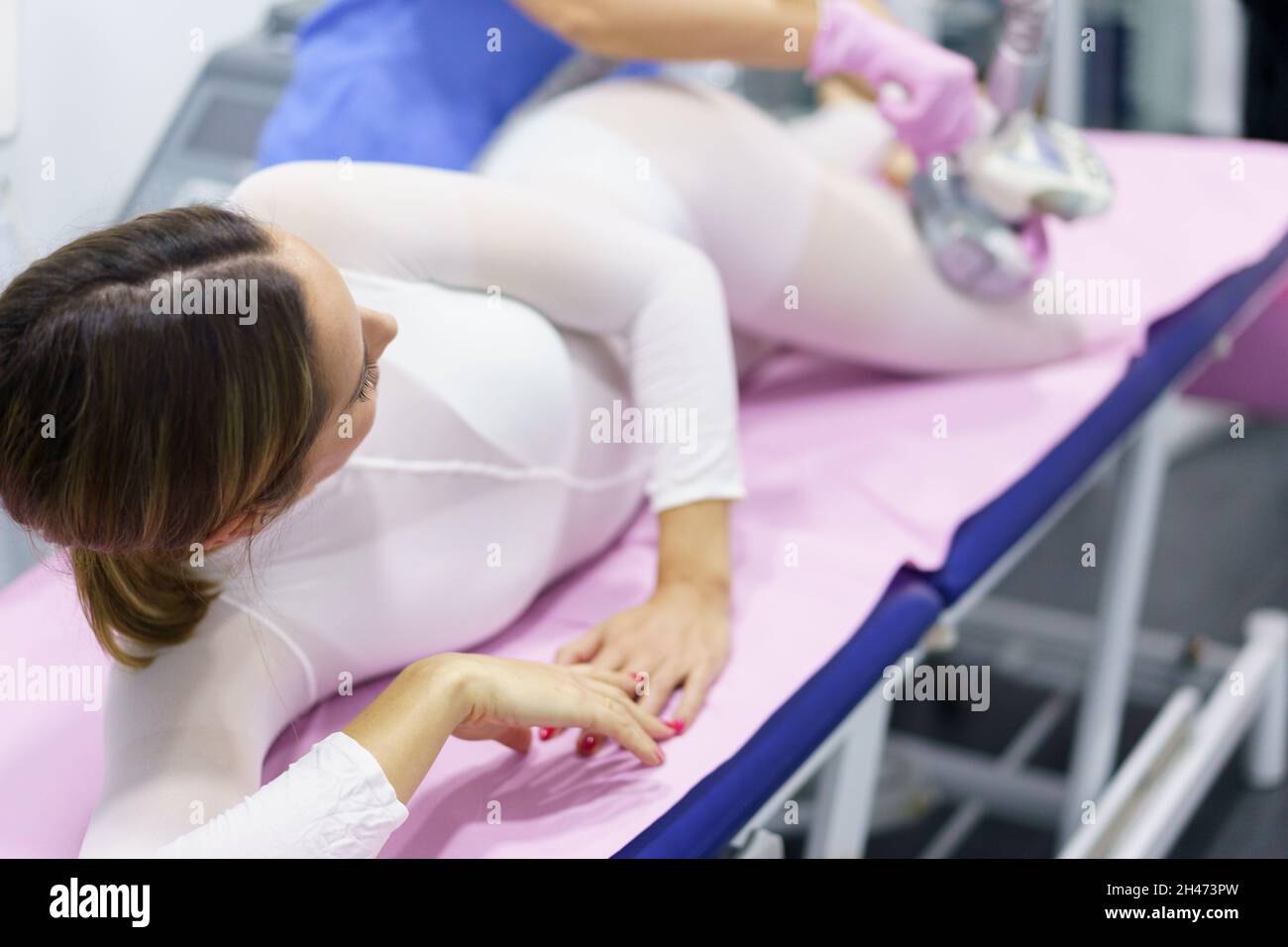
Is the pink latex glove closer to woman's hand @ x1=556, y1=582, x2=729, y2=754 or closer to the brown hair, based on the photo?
woman's hand @ x1=556, y1=582, x2=729, y2=754

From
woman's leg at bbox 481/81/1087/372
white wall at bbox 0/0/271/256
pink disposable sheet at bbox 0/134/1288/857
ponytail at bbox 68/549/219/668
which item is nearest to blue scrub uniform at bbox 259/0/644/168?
woman's leg at bbox 481/81/1087/372

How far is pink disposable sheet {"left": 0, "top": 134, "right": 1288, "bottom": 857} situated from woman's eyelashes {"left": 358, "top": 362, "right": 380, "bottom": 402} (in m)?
0.19

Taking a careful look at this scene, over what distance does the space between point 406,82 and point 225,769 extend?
708mm

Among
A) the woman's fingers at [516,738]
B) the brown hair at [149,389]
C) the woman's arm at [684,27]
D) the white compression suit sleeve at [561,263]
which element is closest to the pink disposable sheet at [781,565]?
the woman's fingers at [516,738]

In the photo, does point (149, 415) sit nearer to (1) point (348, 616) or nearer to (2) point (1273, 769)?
(1) point (348, 616)

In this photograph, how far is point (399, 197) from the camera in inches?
41.7

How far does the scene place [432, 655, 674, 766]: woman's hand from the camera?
0.91 metres

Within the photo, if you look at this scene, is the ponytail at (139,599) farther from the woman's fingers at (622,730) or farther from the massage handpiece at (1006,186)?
the massage handpiece at (1006,186)

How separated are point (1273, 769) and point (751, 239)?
1.14 metres

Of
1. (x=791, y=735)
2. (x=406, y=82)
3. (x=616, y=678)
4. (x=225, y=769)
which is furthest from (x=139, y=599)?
(x=406, y=82)

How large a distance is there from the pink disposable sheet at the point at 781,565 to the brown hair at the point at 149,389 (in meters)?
0.24

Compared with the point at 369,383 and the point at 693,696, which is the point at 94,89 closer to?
the point at 369,383

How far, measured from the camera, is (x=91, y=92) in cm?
159
